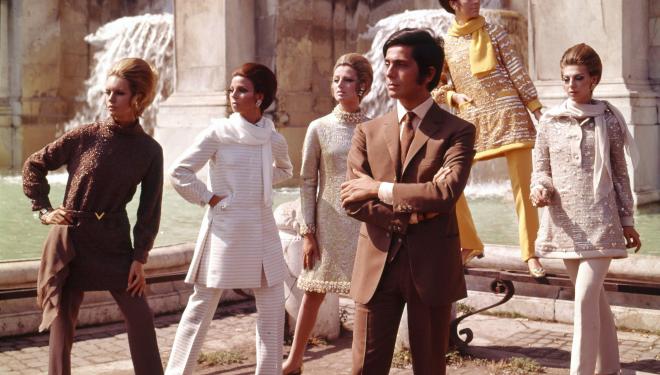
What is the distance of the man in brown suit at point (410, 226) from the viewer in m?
3.54

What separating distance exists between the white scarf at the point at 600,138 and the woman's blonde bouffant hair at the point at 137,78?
6.33ft

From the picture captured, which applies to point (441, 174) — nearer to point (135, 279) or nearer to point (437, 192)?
point (437, 192)

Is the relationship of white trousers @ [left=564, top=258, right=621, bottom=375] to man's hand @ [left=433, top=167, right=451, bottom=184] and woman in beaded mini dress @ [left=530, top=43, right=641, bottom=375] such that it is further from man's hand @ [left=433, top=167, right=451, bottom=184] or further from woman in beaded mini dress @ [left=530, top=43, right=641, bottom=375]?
man's hand @ [left=433, top=167, right=451, bottom=184]

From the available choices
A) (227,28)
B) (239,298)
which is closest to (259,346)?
(239,298)

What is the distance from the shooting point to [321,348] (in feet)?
19.1

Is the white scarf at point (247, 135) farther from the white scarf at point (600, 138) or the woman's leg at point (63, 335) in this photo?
the white scarf at point (600, 138)

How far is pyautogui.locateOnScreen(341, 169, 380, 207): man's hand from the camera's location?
141 inches

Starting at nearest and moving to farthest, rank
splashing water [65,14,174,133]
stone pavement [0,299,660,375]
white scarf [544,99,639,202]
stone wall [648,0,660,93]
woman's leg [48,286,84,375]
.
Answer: woman's leg [48,286,84,375] → white scarf [544,99,639,202] → stone pavement [0,299,660,375] → stone wall [648,0,660,93] → splashing water [65,14,174,133]

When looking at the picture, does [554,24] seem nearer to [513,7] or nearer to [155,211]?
[513,7]

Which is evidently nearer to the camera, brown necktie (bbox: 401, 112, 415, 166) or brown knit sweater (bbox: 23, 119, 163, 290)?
brown necktie (bbox: 401, 112, 415, 166)

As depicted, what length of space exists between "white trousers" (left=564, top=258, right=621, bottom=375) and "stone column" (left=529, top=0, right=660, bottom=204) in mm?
5607

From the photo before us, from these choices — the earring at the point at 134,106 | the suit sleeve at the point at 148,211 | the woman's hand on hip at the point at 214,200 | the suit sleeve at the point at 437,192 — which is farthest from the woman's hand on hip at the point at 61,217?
the suit sleeve at the point at 437,192

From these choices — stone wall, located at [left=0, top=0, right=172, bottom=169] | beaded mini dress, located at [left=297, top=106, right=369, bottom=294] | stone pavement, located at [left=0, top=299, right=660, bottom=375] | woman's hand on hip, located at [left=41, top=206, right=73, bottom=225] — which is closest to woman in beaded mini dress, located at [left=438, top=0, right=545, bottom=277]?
stone pavement, located at [left=0, top=299, right=660, bottom=375]

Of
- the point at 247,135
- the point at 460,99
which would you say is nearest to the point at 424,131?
the point at 247,135
